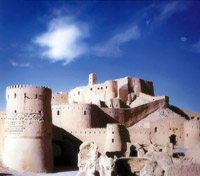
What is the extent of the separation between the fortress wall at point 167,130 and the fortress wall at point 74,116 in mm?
6917

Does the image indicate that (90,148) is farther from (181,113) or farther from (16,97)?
(181,113)

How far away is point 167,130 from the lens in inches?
1368

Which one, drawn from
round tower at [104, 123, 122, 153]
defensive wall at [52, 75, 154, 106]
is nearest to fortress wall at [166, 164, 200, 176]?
round tower at [104, 123, 122, 153]

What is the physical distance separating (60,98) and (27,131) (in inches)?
925

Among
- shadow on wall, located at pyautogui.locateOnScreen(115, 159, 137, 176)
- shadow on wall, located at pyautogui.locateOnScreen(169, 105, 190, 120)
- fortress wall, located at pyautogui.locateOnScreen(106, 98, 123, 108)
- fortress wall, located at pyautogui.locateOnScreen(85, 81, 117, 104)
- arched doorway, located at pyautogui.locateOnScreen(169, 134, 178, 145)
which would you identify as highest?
fortress wall, located at pyautogui.locateOnScreen(85, 81, 117, 104)

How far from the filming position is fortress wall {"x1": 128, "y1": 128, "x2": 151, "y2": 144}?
3369 cm

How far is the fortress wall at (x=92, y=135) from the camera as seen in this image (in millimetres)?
32844

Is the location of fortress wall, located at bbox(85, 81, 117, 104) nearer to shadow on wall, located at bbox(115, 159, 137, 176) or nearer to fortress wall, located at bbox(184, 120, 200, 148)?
fortress wall, located at bbox(184, 120, 200, 148)

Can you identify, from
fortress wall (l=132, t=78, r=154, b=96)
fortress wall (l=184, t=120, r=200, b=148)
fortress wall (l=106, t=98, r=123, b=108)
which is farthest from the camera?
fortress wall (l=132, t=78, r=154, b=96)

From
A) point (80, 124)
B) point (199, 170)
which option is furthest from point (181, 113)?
point (199, 170)

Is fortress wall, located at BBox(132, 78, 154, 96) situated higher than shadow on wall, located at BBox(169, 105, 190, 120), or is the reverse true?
fortress wall, located at BBox(132, 78, 154, 96)

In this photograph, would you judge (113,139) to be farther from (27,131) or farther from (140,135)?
(27,131)

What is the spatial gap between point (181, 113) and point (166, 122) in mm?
9386

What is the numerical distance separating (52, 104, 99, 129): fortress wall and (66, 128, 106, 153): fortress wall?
5.09 feet
